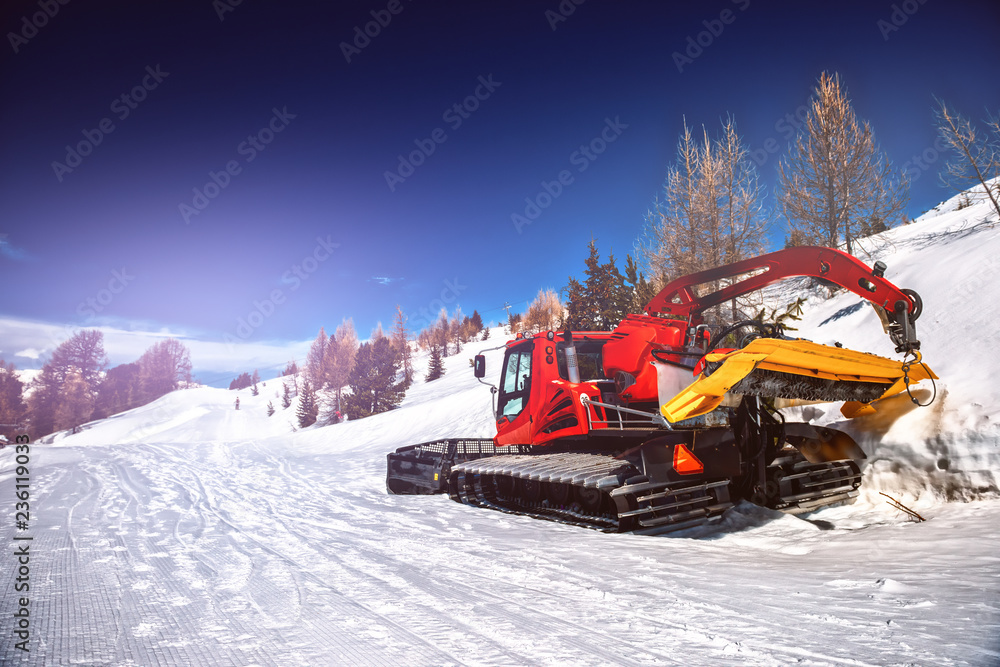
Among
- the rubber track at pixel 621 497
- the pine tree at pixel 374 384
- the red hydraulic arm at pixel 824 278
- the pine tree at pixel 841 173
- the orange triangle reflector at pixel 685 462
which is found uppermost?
the pine tree at pixel 841 173

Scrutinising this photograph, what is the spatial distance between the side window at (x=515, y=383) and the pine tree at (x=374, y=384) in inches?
1011

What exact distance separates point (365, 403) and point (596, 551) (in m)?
29.9

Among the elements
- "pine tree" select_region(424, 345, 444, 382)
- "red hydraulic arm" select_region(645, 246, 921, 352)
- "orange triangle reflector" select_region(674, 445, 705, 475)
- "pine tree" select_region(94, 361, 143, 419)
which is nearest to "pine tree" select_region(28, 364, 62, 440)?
"pine tree" select_region(94, 361, 143, 419)

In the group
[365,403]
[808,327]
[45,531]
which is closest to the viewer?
[45,531]

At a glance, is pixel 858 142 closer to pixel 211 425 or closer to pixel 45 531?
pixel 45 531

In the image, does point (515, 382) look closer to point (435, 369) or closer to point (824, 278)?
point (824, 278)

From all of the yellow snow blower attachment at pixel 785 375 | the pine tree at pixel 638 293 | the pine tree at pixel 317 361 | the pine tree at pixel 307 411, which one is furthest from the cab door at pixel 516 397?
the pine tree at pixel 317 361

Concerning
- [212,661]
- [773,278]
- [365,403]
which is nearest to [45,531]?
[212,661]

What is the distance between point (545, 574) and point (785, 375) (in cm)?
282

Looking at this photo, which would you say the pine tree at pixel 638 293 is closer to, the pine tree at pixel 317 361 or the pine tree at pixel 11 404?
the pine tree at pixel 11 404

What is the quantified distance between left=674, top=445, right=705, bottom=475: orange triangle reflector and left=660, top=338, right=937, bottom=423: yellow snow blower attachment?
64cm

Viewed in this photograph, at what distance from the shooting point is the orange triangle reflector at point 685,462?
4914mm

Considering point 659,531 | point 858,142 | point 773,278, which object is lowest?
point 659,531

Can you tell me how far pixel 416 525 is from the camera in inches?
228
